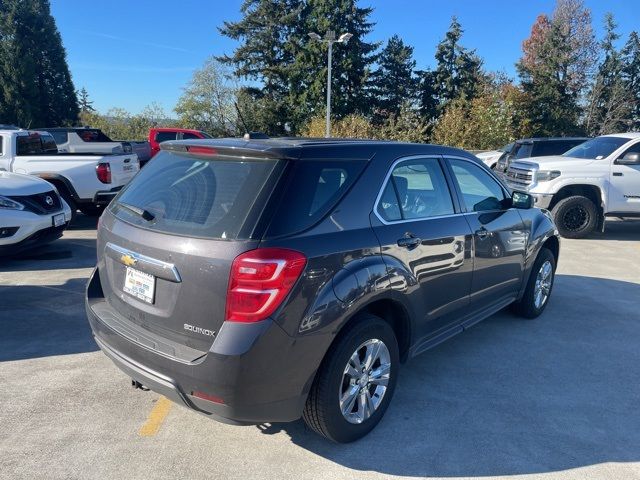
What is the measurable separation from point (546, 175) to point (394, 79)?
4080 cm

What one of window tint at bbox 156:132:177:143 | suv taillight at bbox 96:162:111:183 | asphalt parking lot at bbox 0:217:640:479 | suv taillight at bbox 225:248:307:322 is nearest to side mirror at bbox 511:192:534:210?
asphalt parking lot at bbox 0:217:640:479

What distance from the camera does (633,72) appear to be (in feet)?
152

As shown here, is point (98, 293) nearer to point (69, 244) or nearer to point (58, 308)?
point (58, 308)

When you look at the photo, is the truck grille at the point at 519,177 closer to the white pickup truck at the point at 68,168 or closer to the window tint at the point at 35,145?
the white pickup truck at the point at 68,168

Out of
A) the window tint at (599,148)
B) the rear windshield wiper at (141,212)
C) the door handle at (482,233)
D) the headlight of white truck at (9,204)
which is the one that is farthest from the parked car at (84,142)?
the window tint at (599,148)

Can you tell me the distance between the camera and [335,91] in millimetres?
44594

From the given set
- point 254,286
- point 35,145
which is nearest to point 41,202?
point 35,145

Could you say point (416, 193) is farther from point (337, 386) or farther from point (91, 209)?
point (91, 209)

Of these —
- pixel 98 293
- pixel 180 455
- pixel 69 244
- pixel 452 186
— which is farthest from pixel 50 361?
pixel 69 244

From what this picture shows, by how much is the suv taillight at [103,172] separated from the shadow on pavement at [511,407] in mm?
7214

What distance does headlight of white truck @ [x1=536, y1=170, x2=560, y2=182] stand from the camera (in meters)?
9.63

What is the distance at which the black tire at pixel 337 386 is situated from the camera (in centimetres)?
281

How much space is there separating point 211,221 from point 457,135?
106 feet

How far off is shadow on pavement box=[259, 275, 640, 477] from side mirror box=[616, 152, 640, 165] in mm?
5136
